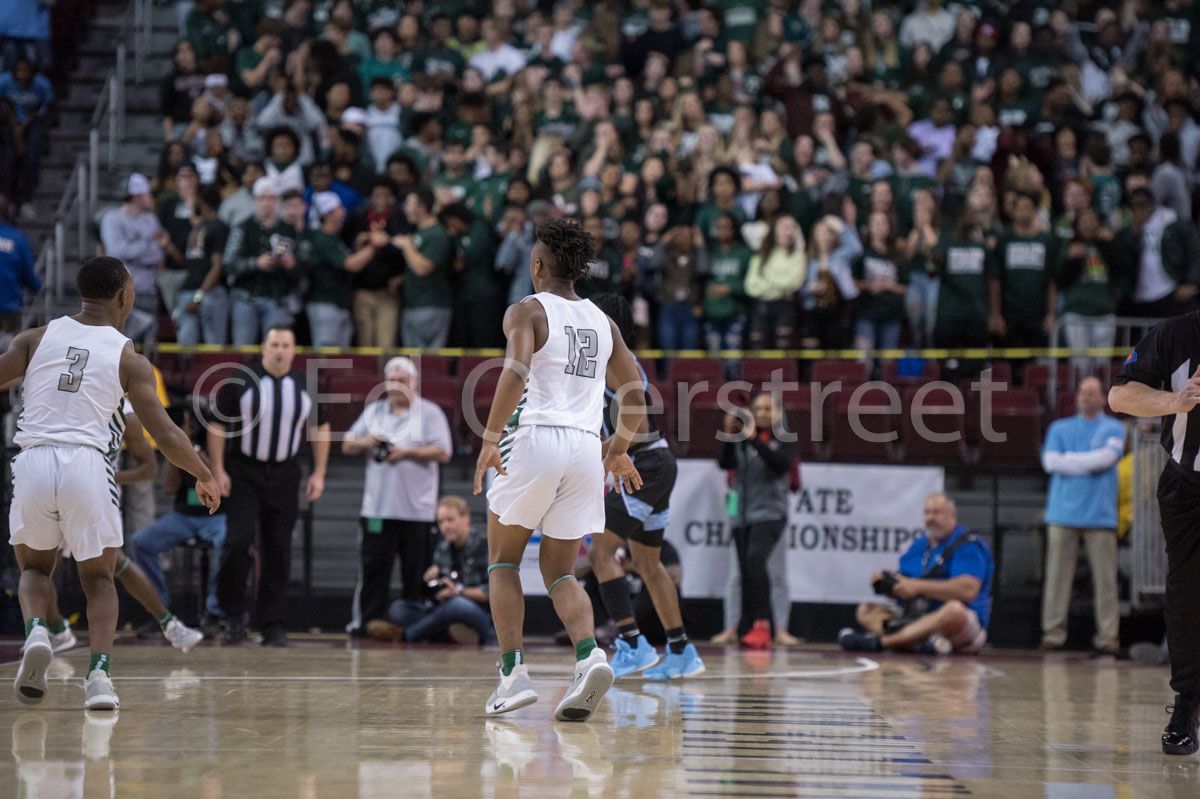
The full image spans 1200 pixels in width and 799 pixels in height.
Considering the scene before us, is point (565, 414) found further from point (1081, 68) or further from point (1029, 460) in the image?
point (1081, 68)

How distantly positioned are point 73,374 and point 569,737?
2884mm

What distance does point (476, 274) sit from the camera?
44.0 ft

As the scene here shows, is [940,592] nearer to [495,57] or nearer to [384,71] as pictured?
[495,57]

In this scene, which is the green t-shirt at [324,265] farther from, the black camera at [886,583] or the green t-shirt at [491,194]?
the black camera at [886,583]

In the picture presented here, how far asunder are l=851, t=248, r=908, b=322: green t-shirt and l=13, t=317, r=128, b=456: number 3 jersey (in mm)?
8621

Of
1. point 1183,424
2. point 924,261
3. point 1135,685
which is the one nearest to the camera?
point 1183,424

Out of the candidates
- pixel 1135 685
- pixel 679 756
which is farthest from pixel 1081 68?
pixel 679 756

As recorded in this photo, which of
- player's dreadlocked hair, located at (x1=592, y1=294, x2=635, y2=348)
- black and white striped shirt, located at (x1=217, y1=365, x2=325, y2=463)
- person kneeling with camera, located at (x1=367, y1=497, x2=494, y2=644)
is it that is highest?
player's dreadlocked hair, located at (x1=592, y1=294, x2=635, y2=348)

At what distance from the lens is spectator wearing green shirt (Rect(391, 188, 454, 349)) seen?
43.4 ft

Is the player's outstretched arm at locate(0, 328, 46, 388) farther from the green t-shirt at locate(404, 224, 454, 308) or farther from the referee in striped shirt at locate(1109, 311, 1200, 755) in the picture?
the green t-shirt at locate(404, 224, 454, 308)

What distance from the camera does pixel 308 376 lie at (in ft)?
41.8

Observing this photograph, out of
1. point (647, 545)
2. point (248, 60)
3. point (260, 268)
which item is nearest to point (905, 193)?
point (260, 268)

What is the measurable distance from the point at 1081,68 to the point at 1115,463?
23.7ft

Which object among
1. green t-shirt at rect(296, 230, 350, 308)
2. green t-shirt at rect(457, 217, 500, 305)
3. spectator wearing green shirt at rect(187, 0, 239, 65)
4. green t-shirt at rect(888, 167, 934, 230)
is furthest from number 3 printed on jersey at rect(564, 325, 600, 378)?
spectator wearing green shirt at rect(187, 0, 239, 65)
